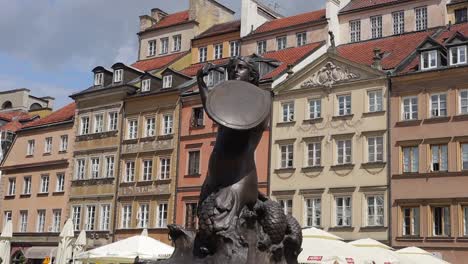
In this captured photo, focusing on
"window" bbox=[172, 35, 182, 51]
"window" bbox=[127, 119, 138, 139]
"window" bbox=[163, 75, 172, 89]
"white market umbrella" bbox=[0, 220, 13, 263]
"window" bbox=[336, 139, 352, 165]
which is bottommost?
"white market umbrella" bbox=[0, 220, 13, 263]

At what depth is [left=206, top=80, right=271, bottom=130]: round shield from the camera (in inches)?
268

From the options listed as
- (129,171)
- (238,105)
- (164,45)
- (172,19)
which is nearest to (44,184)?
(129,171)

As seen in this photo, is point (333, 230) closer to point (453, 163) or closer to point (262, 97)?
point (453, 163)

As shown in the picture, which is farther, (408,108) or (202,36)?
(202,36)

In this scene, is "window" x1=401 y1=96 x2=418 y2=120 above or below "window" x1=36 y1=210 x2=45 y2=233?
above

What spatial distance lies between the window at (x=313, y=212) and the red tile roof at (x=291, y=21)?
11.8m

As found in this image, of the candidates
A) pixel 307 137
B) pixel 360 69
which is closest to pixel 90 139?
pixel 307 137

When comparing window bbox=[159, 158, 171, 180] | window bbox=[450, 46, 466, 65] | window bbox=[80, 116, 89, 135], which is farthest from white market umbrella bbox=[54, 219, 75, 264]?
window bbox=[80, 116, 89, 135]

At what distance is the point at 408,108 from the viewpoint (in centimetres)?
3069

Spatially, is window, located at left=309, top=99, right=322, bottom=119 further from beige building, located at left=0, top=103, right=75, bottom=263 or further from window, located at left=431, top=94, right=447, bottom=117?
beige building, located at left=0, top=103, right=75, bottom=263

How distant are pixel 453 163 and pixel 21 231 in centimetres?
2715

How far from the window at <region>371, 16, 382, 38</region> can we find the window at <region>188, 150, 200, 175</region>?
37.6ft

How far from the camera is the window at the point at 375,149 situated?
30.9 meters

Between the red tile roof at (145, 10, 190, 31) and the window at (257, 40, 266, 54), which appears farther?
the red tile roof at (145, 10, 190, 31)
